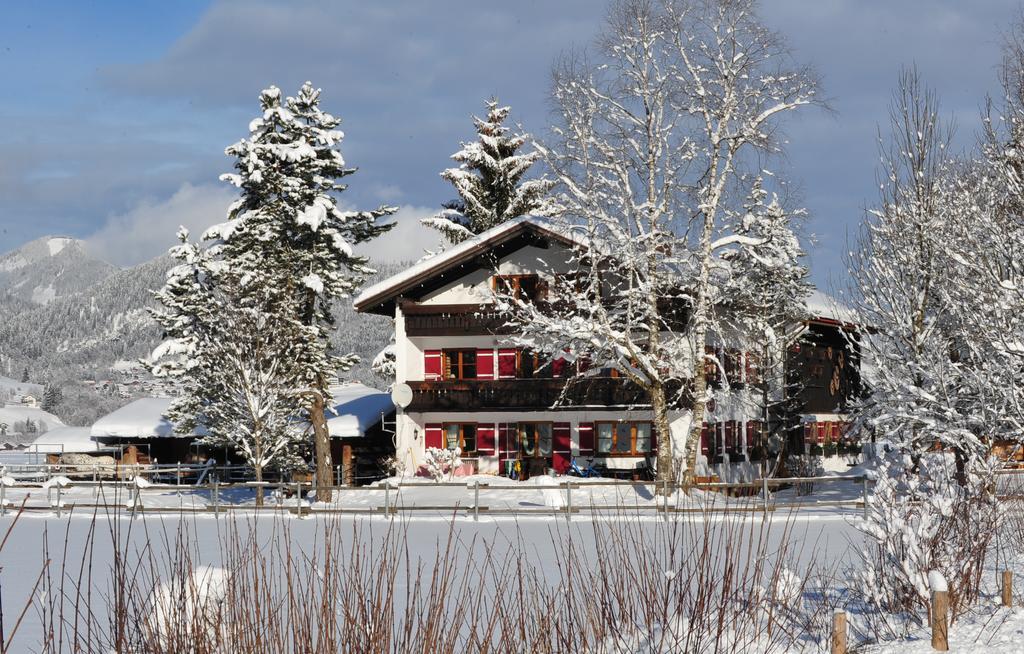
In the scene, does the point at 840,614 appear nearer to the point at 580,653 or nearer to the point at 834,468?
the point at 580,653

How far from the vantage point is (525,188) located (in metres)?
44.2

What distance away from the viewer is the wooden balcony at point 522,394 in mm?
34375

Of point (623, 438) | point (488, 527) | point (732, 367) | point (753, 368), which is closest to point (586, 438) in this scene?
point (623, 438)

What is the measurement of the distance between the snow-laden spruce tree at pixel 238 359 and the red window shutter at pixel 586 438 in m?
8.93

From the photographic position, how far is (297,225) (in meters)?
32.9

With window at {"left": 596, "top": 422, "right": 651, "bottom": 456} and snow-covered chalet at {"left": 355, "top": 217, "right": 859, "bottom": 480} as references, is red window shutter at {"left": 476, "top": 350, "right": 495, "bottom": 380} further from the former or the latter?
window at {"left": 596, "top": 422, "right": 651, "bottom": 456}

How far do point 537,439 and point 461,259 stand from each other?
6429 mm

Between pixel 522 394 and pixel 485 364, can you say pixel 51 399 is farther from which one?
pixel 522 394

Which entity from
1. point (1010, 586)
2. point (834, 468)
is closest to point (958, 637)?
point (1010, 586)

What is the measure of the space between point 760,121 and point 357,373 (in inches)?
4962

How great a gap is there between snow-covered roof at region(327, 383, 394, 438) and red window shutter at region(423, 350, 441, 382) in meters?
3.17

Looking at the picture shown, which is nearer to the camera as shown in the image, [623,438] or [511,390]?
[511,390]

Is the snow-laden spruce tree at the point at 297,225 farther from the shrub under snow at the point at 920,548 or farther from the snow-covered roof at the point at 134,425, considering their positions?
the shrub under snow at the point at 920,548

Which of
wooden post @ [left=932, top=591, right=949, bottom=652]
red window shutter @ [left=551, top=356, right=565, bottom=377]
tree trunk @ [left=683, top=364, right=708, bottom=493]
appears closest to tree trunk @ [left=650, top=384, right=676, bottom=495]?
tree trunk @ [left=683, top=364, right=708, bottom=493]
